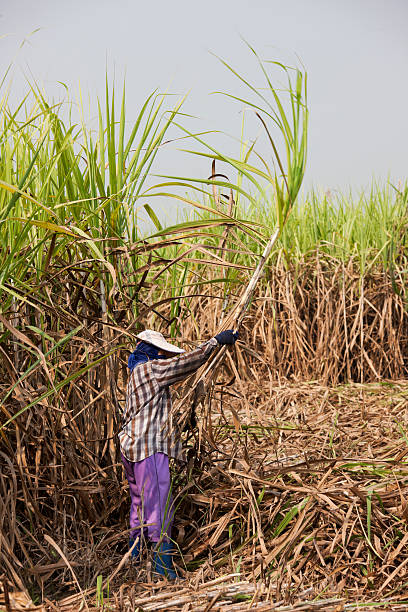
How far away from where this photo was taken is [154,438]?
220 cm

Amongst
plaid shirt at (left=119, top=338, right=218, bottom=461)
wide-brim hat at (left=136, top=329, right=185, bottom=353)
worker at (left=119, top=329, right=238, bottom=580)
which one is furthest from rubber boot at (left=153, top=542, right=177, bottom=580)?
wide-brim hat at (left=136, top=329, right=185, bottom=353)

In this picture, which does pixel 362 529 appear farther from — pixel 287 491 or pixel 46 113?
pixel 46 113

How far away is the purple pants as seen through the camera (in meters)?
2.17

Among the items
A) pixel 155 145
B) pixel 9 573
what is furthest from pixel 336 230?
pixel 9 573

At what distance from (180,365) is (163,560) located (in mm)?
665

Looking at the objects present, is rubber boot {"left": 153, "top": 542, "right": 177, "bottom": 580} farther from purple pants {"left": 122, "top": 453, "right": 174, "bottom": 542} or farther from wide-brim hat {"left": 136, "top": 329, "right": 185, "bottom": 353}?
wide-brim hat {"left": 136, "top": 329, "right": 185, "bottom": 353}

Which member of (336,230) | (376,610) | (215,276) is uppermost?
(336,230)

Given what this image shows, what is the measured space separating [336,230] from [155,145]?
10.6 ft

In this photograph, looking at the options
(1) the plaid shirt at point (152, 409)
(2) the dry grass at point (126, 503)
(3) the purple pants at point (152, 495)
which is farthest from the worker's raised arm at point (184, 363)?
(3) the purple pants at point (152, 495)

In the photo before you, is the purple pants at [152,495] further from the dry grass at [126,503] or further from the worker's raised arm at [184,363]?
the worker's raised arm at [184,363]

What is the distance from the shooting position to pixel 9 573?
1.91 meters

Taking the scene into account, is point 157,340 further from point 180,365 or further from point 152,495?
point 152,495

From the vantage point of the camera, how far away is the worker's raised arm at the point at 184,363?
2117mm

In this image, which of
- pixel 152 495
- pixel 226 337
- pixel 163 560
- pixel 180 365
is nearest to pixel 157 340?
pixel 180 365
